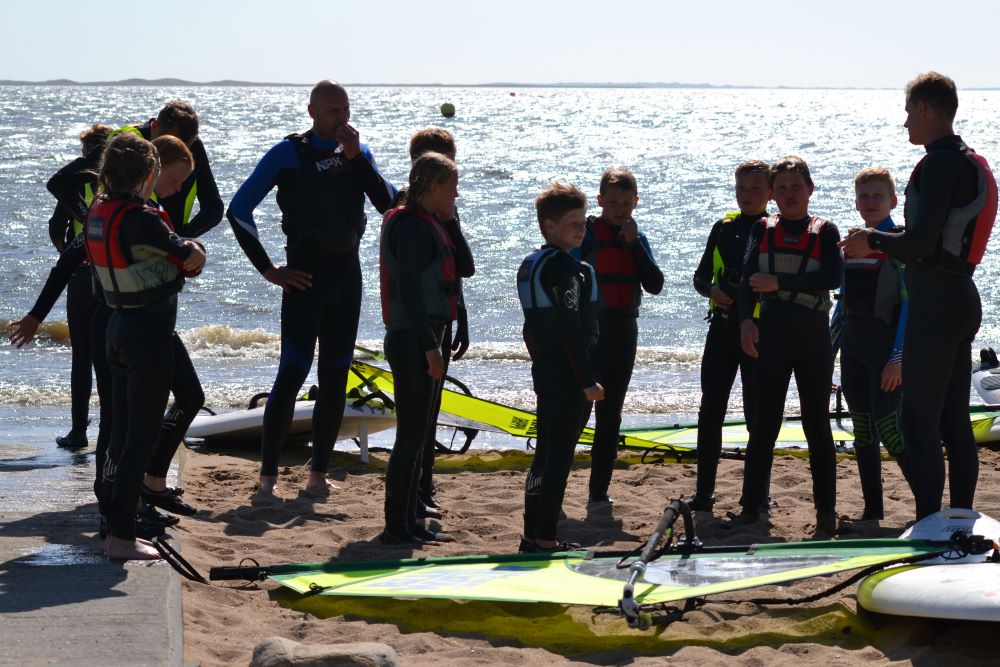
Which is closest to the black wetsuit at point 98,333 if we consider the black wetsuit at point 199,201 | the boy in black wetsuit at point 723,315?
the black wetsuit at point 199,201

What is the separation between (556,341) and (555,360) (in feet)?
0.27

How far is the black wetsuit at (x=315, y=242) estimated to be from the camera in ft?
19.5

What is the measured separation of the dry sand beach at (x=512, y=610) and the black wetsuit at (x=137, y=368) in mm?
406

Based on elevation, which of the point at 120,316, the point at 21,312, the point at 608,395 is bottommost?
the point at 21,312

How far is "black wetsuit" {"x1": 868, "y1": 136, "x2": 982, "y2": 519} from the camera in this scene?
14.8 ft

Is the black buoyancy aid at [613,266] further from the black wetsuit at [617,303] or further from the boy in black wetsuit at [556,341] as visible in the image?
the boy in black wetsuit at [556,341]

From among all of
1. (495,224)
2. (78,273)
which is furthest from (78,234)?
(495,224)

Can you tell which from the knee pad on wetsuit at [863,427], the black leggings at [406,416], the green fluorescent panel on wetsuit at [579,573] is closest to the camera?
the green fluorescent panel on wetsuit at [579,573]

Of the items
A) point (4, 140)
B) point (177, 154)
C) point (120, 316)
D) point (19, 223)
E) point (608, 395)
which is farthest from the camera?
point (4, 140)

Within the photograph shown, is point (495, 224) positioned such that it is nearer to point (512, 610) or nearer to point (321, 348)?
point (321, 348)

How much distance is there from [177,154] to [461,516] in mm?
2110

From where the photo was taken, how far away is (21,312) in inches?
634

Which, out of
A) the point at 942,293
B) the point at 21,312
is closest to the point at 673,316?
the point at 21,312

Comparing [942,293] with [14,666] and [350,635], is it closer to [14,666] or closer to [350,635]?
[350,635]
